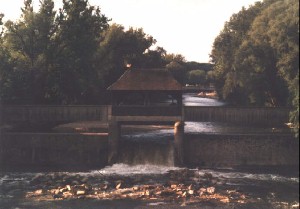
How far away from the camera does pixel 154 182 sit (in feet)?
109

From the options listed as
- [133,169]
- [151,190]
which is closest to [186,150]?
[133,169]

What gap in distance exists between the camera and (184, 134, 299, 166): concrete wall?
38562mm

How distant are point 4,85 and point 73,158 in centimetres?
1393

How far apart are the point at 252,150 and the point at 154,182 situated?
1112 cm

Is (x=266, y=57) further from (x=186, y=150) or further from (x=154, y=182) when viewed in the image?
(x=154, y=182)

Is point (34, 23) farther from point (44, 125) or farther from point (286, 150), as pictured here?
point (286, 150)

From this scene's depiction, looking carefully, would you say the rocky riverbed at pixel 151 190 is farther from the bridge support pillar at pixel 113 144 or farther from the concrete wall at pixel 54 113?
the concrete wall at pixel 54 113

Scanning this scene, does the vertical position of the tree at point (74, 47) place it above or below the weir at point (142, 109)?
above

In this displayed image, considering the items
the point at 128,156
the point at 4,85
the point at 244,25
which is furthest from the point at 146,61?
the point at 128,156

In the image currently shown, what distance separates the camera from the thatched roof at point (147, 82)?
1569 inches

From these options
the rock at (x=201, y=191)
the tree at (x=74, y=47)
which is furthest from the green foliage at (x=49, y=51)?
the rock at (x=201, y=191)

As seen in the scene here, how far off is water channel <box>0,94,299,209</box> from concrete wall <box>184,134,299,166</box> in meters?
0.97

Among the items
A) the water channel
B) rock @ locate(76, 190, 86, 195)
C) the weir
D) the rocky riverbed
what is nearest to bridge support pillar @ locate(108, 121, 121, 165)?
the weir

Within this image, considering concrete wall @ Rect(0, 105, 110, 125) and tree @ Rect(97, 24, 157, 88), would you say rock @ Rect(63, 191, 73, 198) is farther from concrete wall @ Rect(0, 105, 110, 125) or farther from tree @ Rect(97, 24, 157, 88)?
tree @ Rect(97, 24, 157, 88)
